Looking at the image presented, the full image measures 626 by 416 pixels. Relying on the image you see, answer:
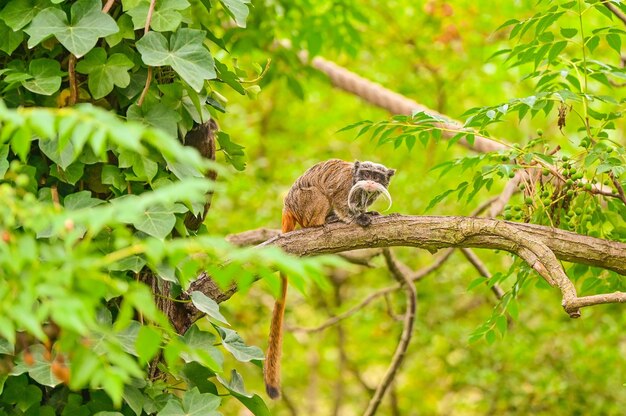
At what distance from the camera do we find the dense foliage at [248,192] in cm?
161

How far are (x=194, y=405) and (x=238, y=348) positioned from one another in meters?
0.35

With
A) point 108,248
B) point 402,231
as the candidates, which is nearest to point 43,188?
point 108,248

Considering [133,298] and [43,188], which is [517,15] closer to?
[43,188]

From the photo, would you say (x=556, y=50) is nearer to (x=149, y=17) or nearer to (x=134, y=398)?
(x=149, y=17)

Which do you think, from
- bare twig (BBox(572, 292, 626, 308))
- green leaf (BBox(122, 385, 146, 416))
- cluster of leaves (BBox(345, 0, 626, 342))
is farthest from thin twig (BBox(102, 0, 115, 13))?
bare twig (BBox(572, 292, 626, 308))

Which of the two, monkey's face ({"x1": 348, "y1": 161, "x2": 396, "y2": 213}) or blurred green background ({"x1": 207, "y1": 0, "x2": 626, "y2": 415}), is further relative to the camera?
blurred green background ({"x1": 207, "y1": 0, "x2": 626, "y2": 415})

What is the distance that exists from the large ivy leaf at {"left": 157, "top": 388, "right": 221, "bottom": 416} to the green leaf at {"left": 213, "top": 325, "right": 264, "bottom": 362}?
254 millimetres

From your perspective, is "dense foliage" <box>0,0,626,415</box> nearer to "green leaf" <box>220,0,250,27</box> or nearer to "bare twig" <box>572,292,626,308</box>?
"green leaf" <box>220,0,250,27</box>

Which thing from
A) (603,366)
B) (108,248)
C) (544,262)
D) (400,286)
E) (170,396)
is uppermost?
(544,262)

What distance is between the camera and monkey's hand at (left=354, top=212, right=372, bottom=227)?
3.21 metres

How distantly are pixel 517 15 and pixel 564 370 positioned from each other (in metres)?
2.90

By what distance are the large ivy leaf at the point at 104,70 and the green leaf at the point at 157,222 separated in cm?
47

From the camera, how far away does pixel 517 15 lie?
278 inches

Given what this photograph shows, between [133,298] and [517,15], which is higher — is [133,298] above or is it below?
above
